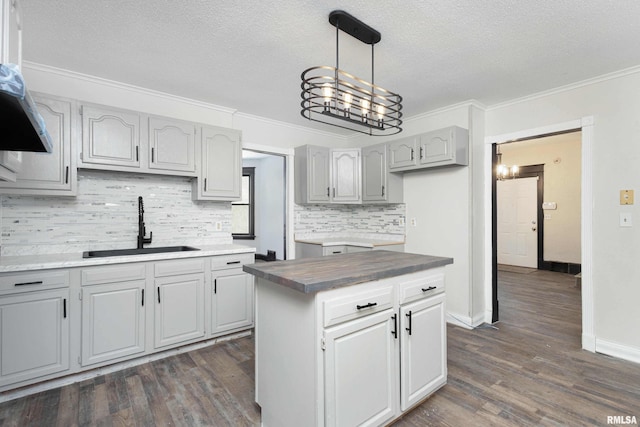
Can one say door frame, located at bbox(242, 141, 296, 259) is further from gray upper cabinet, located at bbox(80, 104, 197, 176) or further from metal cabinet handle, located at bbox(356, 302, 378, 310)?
metal cabinet handle, located at bbox(356, 302, 378, 310)

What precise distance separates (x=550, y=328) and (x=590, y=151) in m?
1.88

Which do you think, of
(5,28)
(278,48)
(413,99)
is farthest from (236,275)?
(413,99)

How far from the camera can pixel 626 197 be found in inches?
108

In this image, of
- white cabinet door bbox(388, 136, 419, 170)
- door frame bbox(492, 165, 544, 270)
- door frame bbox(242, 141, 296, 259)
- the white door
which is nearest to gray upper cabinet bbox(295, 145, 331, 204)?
door frame bbox(242, 141, 296, 259)

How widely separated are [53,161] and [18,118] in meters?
1.74

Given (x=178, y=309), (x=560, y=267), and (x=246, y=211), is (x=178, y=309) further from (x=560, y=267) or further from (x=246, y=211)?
(x=560, y=267)

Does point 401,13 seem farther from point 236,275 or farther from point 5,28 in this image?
point 236,275

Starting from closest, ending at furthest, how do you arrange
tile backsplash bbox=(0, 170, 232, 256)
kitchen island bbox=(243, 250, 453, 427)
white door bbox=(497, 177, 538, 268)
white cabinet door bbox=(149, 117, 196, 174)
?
1. kitchen island bbox=(243, 250, 453, 427)
2. tile backsplash bbox=(0, 170, 232, 256)
3. white cabinet door bbox=(149, 117, 196, 174)
4. white door bbox=(497, 177, 538, 268)

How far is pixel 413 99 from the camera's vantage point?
137 inches

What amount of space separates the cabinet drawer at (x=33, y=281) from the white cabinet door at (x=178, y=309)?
642 millimetres

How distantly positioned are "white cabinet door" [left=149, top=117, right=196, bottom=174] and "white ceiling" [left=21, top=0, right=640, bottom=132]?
40 centimetres

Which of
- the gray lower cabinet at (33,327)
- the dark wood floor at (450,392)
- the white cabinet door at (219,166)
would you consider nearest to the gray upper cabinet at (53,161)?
the gray lower cabinet at (33,327)

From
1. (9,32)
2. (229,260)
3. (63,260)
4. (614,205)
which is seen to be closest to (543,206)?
(614,205)

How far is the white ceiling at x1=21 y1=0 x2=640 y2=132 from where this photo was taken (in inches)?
76.3
